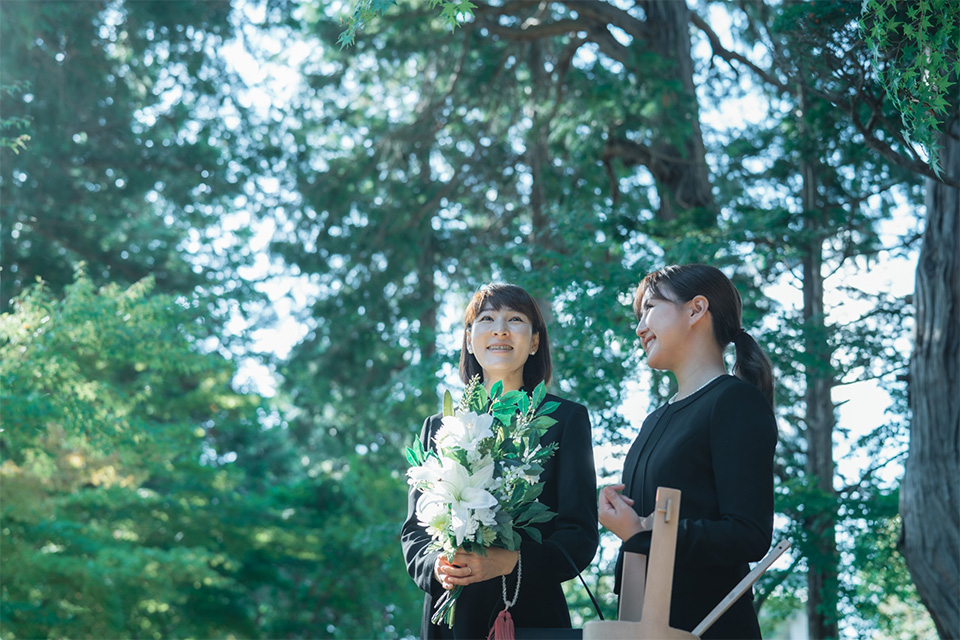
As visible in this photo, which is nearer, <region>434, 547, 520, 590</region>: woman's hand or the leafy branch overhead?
<region>434, 547, 520, 590</region>: woman's hand

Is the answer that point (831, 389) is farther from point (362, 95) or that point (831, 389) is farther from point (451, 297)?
point (362, 95)

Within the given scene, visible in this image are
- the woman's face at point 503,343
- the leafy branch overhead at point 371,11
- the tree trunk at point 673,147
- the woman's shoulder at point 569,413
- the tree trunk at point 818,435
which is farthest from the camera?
the tree trunk at point 673,147

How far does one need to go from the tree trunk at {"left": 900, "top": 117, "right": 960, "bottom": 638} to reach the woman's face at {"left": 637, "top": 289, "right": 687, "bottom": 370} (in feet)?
12.3

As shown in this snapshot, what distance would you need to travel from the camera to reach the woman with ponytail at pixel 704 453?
227 cm

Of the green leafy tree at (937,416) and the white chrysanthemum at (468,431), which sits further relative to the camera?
the green leafy tree at (937,416)

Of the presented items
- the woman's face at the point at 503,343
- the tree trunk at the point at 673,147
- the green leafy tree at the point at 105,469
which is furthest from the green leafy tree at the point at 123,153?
the woman's face at the point at 503,343

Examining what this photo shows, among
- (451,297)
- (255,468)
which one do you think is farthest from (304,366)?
(255,468)

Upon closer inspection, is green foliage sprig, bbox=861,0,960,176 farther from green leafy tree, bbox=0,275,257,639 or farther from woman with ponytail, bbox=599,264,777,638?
green leafy tree, bbox=0,275,257,639

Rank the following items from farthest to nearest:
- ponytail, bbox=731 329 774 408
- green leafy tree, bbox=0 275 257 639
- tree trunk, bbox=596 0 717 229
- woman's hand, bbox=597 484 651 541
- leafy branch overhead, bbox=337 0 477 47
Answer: tree trunk, bbox=596 0 717 229 < green leafy tree, bbox=0 275 257 639 < leafy branch overhead, bbox=337 0 477 47 < ponytail, bbox=731 329 774 408 < woman's hand, bbox=597 484 651 541

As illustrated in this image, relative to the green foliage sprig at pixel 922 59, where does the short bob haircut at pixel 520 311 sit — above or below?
below

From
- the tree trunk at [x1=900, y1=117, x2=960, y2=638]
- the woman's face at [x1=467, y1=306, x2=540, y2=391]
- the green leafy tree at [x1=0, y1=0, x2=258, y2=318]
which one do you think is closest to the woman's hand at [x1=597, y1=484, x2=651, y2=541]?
the woman's face at [x1=467, y1=306, x2=540, y2=391]

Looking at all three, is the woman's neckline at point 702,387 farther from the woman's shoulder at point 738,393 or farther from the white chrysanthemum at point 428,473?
the white chrysanthemum at point 428,473

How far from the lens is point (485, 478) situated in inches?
90.2

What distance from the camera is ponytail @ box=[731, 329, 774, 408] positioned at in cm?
262
